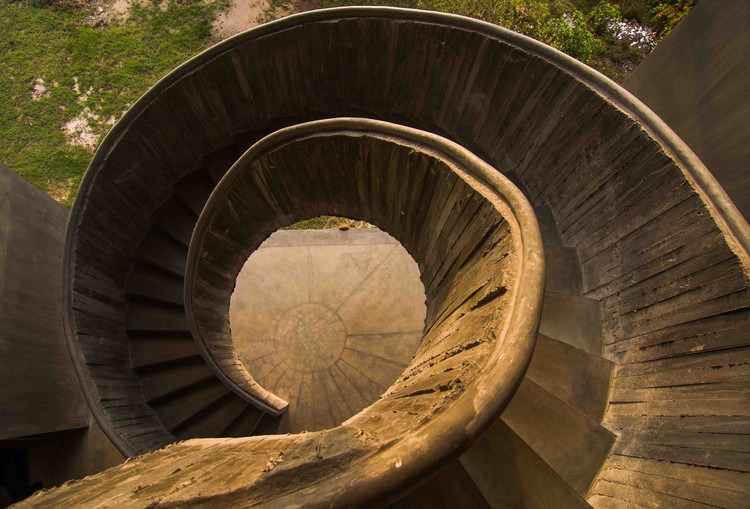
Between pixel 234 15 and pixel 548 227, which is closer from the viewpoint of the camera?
pixel 548 227

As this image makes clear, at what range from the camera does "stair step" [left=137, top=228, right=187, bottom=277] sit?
497cm

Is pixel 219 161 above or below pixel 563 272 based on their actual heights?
above

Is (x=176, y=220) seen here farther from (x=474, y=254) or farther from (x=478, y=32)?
(x=478, y=32)

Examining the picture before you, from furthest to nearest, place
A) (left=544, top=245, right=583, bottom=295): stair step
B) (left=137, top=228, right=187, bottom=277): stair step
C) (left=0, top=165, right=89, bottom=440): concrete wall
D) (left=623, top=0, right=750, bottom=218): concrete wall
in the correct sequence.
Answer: (left=137, top=228, right=187, bottom=277): stair step → (left=0, top=165, right=89, bottom=440): concrete wall → (left=544, top=245, right=583, bottom=295): stair step → (left=623, top=0, right=750, bottom=218): concrete wall

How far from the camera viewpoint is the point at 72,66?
7.20 metres

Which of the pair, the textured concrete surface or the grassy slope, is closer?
the textured concrete surface

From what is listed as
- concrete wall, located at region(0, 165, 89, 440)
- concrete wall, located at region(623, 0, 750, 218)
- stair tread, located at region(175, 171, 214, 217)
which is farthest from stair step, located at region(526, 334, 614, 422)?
concrete wall, located at region(0, 165, 89, 440)

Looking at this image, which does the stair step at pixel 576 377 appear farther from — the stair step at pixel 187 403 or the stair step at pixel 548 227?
the stair step at pixel 187 403

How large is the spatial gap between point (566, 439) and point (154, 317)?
16.9ft

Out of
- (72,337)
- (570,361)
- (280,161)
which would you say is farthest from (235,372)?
(570,361)

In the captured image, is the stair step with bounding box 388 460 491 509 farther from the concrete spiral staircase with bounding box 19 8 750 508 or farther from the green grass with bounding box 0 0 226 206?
the green grass with bounding box 0 0 226 206

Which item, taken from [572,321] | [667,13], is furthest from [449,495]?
[667,13]

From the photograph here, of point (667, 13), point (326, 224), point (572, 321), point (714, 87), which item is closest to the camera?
point (572, 321)

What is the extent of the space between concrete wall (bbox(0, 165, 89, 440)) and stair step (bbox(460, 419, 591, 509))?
471cm
